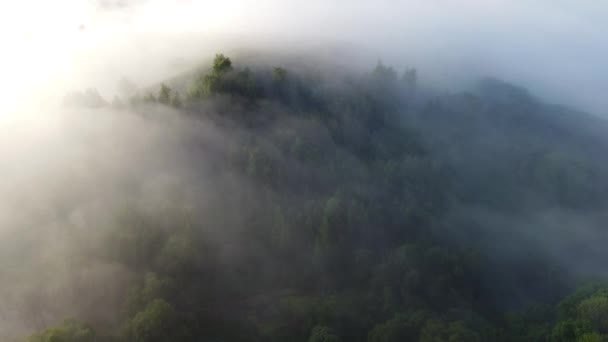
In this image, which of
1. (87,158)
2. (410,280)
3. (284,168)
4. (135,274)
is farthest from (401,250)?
(87,158)

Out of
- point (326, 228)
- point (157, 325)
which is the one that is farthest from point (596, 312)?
point (157, 325)

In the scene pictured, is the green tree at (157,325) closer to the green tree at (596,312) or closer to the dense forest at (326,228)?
the dense forest at (326,228)

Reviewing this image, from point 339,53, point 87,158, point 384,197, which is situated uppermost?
point 339,53

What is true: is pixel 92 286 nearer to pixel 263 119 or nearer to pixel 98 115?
pixel 98 115

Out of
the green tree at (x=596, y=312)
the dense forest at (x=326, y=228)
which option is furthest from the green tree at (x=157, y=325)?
the green tree at (x=596, y=312)

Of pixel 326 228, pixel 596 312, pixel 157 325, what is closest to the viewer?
pixel 157 325

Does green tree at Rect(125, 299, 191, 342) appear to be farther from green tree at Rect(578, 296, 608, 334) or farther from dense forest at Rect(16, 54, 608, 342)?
green tree at Rect(578, 296, 608, 334)

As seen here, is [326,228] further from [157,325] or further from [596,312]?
[596,312]

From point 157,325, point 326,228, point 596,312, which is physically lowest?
point 157,325
